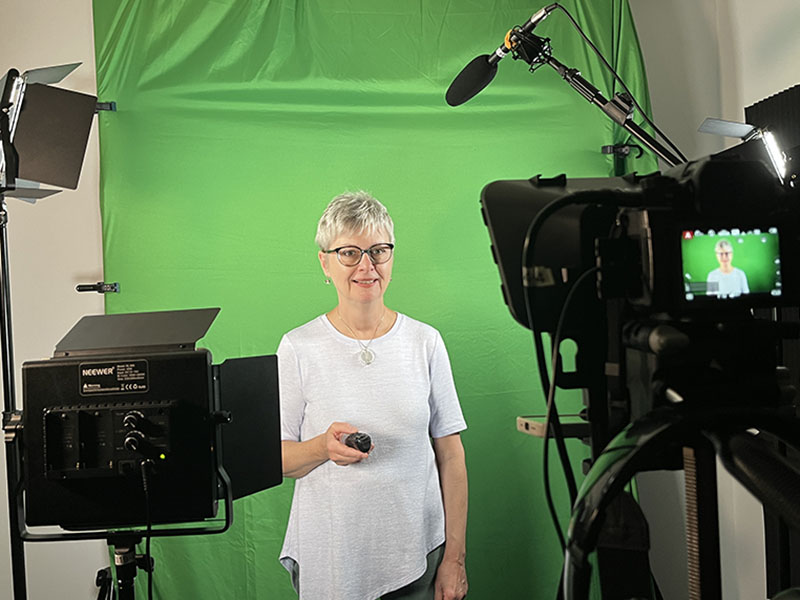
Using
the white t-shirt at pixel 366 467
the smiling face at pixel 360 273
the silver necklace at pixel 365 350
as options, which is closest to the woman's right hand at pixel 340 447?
the white t-shirt at pixel 366 467

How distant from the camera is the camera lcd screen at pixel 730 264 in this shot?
0.80 m

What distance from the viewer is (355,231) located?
1.91 meters

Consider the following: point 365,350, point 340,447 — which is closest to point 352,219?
point 365,350

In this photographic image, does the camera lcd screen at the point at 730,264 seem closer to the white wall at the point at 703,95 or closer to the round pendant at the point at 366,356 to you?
the round pendant at the point at 366,356

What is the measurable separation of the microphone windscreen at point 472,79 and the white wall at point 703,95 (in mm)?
1050

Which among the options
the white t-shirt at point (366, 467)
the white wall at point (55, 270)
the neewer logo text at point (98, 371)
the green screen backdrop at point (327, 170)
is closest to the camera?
the neewer logo text at point (98, 371)

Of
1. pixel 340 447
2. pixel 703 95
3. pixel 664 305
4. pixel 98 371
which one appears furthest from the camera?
pixel 703 95

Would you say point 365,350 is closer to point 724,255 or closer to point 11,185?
point 11,185

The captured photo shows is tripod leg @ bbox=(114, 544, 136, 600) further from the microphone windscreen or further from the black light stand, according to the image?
the microphone windscreen

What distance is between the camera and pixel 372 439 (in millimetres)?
1886

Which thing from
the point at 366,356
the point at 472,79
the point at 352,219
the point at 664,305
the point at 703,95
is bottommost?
the point at 366,356

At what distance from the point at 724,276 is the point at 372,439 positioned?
1.22 m

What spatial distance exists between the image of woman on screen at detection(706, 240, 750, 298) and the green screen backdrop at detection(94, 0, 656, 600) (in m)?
1.59

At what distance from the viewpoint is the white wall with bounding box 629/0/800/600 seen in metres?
2.45
